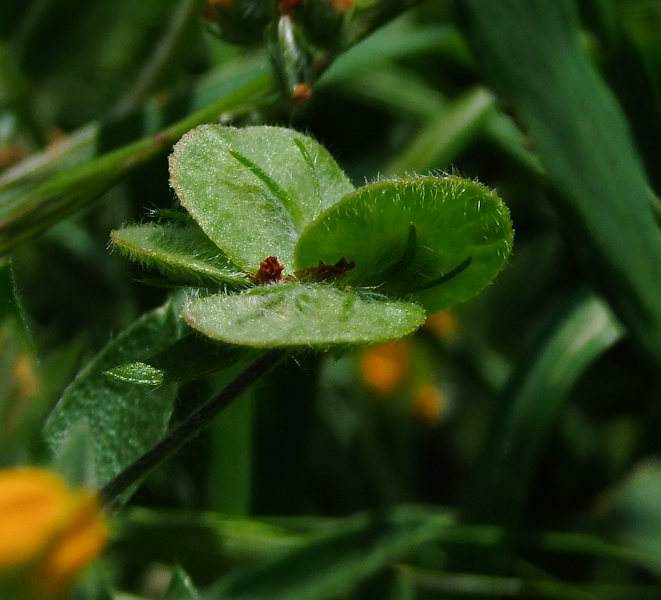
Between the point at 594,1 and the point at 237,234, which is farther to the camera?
the point at 594,1

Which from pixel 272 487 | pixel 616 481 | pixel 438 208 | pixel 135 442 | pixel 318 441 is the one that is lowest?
pixel 616 481

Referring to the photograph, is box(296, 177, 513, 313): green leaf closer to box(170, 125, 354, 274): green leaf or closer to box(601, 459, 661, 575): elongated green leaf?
box(170, 125, 354, 274): green leaf

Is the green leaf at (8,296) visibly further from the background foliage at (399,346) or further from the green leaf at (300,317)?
the green leaf at (300,317)

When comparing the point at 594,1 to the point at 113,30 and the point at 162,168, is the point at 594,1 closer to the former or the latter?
the point at 162,168

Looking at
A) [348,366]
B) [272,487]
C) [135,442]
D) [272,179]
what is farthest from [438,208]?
[348,366]

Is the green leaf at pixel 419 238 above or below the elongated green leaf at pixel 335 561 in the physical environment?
above

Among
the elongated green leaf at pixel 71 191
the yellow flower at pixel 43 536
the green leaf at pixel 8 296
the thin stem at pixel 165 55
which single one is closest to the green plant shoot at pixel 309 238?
the green leaf at pixel 8 296

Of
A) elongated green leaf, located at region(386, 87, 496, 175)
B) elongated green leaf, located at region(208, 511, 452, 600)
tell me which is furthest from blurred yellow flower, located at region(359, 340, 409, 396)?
elongated green leaf, located at region(208, 511, 452, 600)
